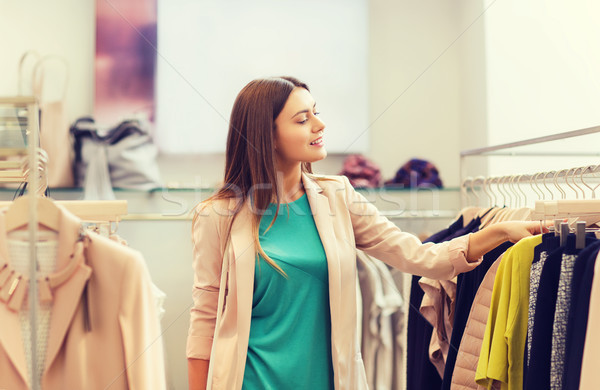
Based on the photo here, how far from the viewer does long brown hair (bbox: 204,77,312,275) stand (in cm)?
125

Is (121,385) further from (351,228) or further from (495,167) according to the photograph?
(495,167)

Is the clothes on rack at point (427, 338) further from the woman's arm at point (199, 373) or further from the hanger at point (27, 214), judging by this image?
the hanger at point (27, 214)

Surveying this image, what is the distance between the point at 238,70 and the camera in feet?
8.18

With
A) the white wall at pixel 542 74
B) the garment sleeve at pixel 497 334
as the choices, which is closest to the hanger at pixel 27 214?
the garment sleeve at pixel 497 334

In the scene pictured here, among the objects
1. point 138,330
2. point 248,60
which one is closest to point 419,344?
point 138,330

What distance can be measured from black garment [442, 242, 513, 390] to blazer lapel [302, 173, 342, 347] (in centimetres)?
30

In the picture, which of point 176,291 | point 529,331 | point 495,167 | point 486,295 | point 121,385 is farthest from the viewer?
point 495,167

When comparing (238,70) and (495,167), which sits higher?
(238,70)

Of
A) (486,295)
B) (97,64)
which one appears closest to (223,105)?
(97,64)

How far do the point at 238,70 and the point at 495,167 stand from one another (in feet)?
3.83

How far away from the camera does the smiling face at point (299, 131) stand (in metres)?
1.25

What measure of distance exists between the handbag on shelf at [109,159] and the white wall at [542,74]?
1.44 m

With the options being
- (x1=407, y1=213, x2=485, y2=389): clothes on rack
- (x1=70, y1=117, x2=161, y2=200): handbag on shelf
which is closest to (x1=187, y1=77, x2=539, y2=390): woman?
(x1=407, y1=213, x2=485, y2=389): clothes on rack

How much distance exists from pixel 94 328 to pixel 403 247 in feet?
2.31
